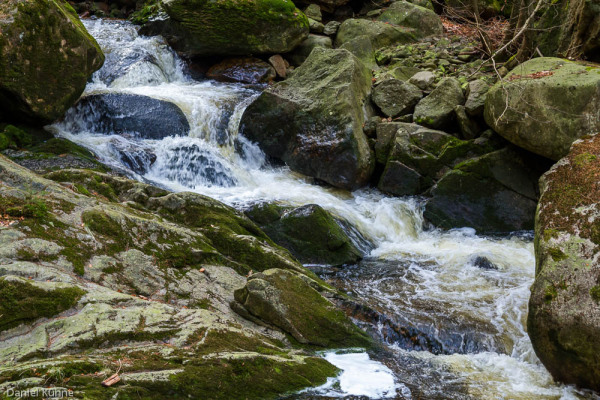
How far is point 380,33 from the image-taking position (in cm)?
1684

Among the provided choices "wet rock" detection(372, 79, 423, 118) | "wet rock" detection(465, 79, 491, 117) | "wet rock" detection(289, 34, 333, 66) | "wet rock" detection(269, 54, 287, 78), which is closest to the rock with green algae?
"wet rock" detection(465, 79, 491, 117)

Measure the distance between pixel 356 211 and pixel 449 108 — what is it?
3.65 metres

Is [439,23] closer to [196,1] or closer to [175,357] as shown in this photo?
[196,1]

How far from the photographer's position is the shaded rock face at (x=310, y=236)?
8469 mm

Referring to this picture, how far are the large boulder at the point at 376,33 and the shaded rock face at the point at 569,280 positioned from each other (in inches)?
470

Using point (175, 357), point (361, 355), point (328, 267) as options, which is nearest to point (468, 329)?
point (361, 355)

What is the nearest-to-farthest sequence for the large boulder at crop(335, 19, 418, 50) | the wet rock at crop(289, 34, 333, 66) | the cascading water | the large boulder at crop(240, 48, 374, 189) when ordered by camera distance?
the cascading water → the large boulder at crop(240, 48, 374, 189) → the large boulder at crop(335, 19, 418, 50) → the wet rock at crop(289, 34, 333, 66)

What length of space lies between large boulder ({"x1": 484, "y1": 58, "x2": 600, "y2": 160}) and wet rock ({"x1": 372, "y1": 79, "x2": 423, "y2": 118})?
2.77 m

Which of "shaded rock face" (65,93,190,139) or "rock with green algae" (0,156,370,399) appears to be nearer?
"rock with green algae" (0,156,370,399)

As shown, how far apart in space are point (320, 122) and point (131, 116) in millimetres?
4793

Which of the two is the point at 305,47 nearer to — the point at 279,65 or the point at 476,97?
the point at 279,65

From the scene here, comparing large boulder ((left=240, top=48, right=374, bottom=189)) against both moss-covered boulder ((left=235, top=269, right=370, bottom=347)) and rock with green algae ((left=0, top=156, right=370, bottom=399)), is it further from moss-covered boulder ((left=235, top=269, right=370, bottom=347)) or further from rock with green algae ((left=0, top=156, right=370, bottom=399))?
A: moss-covered boulder ((left=235, top=269, right=370, bottom=347))

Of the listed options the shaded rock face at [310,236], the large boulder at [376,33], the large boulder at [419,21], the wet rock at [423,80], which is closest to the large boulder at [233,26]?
the large boulder at [376,33]

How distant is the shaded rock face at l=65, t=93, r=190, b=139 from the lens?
36.6 ft
